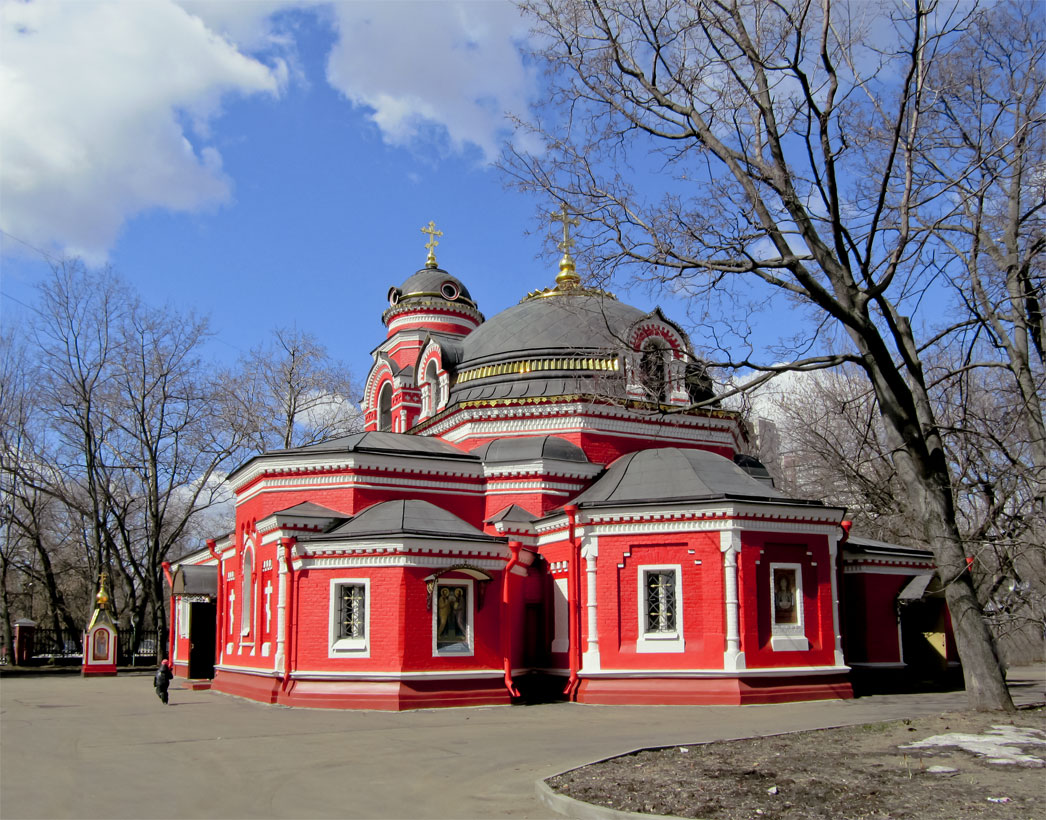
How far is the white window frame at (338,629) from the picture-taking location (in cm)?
1667

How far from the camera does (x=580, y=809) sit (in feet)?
23.6

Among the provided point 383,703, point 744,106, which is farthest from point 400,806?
point 744,106

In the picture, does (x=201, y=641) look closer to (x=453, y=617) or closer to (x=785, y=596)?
(x=453, y=617)

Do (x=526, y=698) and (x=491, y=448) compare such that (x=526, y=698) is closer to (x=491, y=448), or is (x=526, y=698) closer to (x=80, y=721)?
(x=491, y=448)

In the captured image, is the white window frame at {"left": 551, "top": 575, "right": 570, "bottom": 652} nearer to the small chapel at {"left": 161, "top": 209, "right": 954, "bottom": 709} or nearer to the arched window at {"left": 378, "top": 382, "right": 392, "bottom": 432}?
the small chapel at {"left": 161, "top": 209, "right": 954, "bottom": 709}

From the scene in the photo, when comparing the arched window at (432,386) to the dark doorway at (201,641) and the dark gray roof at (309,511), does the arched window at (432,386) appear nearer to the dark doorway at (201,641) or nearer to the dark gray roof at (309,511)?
the dark gray roof at (309,511)

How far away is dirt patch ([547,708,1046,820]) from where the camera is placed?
7.11m

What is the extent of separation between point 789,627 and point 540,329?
32.5 ft

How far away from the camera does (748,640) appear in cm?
1656

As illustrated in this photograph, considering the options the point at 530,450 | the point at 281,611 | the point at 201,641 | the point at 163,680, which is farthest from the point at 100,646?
the point at 530,450

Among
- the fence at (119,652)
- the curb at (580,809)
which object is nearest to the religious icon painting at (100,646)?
the fence at (119,652)

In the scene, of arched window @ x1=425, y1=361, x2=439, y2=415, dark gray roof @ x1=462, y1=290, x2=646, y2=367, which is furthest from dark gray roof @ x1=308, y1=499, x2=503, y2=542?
arched window @ x1=425, y1=361, x2=439, y2=415

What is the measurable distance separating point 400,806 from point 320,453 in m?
12.6

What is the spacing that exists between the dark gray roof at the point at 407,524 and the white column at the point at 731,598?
4187 millimetres
